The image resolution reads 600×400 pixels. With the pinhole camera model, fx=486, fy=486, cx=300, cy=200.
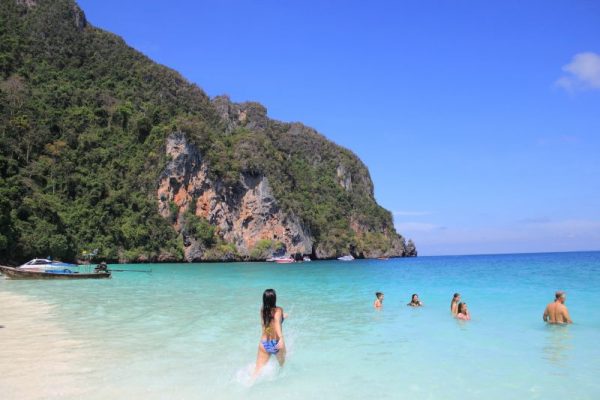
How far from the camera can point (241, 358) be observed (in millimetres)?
9844

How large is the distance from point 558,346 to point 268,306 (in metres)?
7.37

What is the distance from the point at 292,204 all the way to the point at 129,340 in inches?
3266

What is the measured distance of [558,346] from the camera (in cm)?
1113

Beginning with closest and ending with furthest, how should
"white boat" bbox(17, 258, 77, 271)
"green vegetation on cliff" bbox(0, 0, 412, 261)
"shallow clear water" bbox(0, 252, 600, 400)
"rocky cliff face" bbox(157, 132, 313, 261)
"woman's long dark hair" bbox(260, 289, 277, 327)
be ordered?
"shallow clear water" bbox(0, 252, 600, 400) → "woman's long dark hair" bbox(260, 289, 277, 327) → "white boat" bbox(17, 258, 77, 271) → "green vegetation on cliff" bbox(0, 0, 412, 261) → "rocky cliff face" bbox(157, 132, 313, 261)

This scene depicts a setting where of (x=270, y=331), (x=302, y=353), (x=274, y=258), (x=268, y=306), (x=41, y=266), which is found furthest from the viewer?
(x=274, y=258)

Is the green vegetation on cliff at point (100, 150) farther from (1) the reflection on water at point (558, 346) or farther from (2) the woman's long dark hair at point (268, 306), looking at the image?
(1) the reflection on water at point (558, 346)

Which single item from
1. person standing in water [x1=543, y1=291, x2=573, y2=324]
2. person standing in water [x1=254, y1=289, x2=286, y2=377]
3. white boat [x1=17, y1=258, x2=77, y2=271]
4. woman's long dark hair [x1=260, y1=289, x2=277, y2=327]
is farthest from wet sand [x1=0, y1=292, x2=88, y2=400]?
white boat [x1=17, y1=258, x2=77, y2=271]

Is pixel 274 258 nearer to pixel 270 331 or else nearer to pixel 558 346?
pixel 558 346

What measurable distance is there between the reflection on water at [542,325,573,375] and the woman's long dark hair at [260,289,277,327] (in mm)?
5334

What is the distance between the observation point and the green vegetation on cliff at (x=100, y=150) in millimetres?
60375

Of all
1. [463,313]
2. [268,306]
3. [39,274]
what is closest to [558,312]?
[463,313]

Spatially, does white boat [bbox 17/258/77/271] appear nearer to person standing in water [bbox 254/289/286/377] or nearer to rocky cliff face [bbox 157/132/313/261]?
person standing in water [bbox 254/289/286/377]

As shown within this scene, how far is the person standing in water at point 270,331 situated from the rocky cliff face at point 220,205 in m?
69.8

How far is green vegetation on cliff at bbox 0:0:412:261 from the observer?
6038 centimetres
